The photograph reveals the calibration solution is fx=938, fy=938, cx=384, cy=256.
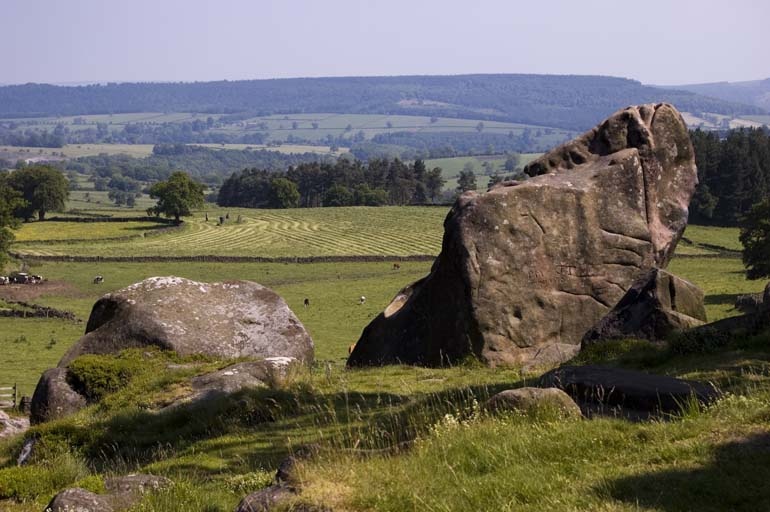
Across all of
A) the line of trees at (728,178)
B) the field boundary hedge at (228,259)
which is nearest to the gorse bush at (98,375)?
the field boundary hedge at (228,259)

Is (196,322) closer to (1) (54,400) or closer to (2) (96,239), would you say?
(1) (54,400)

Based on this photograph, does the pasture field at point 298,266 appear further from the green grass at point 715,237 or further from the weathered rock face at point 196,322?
the weathered rock face at point 196,322

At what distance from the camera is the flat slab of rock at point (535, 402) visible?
38.2 ft

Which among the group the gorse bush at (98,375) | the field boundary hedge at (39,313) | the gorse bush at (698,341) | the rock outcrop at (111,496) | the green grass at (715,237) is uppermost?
the gorse bush at (698,341)

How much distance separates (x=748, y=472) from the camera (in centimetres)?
923

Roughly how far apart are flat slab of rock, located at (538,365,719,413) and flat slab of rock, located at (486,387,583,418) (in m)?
0.76

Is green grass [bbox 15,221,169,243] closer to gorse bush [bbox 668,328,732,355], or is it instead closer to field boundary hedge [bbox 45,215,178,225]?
field boundary hedge [bbox 45,215,178,225]

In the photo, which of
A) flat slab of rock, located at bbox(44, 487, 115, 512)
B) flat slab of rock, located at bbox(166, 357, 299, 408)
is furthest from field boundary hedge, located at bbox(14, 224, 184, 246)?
Answer: flat slab of rock, located at bbox(44, 487, 115, 512)

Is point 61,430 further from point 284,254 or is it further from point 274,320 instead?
point 284,254

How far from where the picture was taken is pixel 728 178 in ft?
516

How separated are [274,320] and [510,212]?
7.10 m

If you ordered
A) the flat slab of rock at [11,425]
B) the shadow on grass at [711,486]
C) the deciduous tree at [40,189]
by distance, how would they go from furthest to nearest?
the deciduous tree at [40,189], the flat slab of rock at [11,425], the shadow on grass at [711,486]

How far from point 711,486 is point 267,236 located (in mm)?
133855

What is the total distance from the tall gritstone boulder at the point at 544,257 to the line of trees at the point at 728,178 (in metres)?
130
